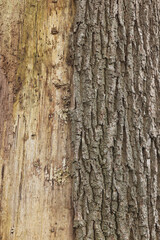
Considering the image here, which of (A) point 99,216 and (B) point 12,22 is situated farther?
(B) point 12,22

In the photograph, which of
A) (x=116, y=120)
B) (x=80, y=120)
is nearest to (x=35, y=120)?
(x=80, y=120)

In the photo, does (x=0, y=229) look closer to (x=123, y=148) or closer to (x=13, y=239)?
(x=13, y=239)

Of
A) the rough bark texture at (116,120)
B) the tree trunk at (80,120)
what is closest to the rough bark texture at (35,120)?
the tree trunk at (80,120)

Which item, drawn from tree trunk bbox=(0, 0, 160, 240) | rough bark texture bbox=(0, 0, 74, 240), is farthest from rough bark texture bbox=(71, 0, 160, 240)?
rough bark texture bbox=(0, 0, 74, 240)

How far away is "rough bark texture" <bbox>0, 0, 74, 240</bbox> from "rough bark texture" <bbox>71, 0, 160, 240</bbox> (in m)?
0.12

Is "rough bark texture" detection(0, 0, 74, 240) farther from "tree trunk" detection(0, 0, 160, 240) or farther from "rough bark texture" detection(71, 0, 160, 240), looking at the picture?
"rough bark texture" detection(71, 0, 160, 240)

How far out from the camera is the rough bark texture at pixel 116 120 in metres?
2.10

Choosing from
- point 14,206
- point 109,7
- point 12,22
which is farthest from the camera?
point 12,22

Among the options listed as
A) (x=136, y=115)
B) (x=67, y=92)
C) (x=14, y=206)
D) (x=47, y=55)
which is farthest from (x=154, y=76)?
(x=14, y=206)

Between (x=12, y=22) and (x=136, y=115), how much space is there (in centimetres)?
133

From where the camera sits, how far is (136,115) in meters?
2.23

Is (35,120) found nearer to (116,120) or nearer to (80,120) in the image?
→ (80,120)

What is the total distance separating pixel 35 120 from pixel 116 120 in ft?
2.12

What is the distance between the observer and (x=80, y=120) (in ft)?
7.36
